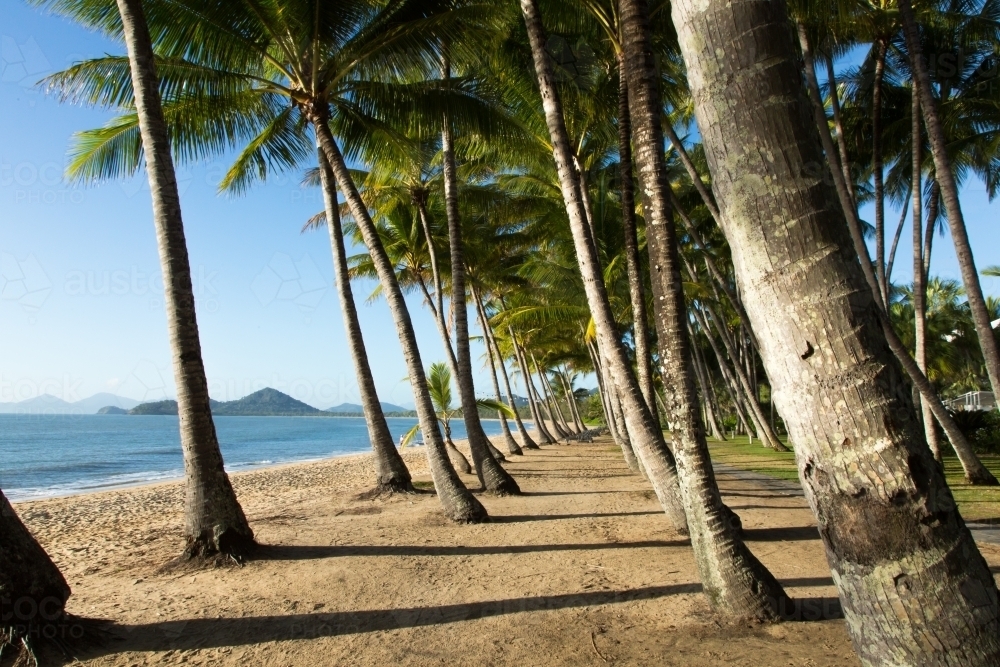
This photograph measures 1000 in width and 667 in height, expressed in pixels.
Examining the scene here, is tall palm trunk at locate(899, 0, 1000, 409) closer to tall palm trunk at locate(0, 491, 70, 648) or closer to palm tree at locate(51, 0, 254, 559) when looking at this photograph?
palm tree at locate(51, 0, 254, 559)

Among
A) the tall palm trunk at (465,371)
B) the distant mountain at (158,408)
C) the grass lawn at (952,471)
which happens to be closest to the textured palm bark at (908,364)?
the grass lawn at (952,471)

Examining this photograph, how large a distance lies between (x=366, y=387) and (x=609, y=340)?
5.14m

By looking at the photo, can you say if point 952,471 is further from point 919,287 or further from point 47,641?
point 47,641

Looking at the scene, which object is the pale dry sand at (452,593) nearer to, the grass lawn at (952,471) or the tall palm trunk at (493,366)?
the grass lawn at (952,471)

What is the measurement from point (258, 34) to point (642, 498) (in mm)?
9118

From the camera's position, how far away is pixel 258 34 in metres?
9.19

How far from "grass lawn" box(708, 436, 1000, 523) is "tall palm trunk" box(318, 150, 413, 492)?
248 inches

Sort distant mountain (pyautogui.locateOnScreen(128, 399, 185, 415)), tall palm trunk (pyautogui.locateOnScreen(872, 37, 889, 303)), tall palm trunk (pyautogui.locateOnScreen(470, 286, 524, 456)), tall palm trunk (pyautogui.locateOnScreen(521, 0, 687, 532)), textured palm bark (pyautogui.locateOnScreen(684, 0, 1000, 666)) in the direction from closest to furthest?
1. textured palm bark (pyautogui.locateOnScreen(684, 0, 1000, 666))
2. tall palm trunk (pyautogui.locateOnScreen(521, 0, 687, 532))
3. tall palm trunk (pyautogui.locateOnScreen(872, 37, 889, 303))
4. tall palm trunk (pyautogui.locateOnScreen(470, 286, 524, 456))
5. distant mountain (pyautogui.locateOnScreen(128, 399, 185, 415))

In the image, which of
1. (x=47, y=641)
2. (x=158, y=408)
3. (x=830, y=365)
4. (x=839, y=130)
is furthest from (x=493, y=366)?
(x=158, y=408)

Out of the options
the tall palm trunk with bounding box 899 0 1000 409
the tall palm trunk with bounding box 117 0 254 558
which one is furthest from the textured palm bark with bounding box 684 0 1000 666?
the tall palm trunk with bounding box 899 0 1000 409

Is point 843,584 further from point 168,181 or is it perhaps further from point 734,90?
point 168,181

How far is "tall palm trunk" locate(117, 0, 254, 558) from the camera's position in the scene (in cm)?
614

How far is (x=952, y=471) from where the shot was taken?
1201cm

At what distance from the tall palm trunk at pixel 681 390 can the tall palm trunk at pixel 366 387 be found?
255 inches
